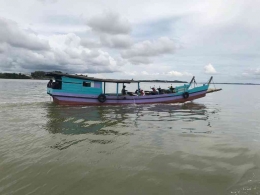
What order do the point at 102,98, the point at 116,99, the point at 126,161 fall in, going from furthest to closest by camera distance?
the point at 116,99, the point at 102,98, the point at 126,161

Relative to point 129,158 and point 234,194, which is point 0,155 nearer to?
point 129,158

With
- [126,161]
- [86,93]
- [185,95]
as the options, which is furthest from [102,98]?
[126,161]

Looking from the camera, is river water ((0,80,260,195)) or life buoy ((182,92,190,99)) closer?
river water ((0,80,260,195))

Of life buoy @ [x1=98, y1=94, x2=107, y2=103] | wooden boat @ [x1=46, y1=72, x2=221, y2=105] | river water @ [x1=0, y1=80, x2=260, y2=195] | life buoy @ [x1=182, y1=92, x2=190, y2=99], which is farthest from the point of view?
life buoy @ [x1=182, y1=92, x2=190, y2=99]

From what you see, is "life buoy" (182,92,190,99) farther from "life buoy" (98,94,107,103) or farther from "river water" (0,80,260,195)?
"river water" (0,80,260,195)

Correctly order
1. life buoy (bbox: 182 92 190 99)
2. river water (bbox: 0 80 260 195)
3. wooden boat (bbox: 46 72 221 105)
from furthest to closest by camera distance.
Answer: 1. life buoy (bbox: 182 92 190 99)
2. wooden boat (bbox: 46 72 221 105)
3. river water (bbox: 0 80 260 195)

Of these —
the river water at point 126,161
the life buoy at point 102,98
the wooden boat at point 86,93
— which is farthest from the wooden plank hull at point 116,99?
the river water at point 126,161

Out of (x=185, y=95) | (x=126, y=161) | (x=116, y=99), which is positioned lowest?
(x=126, y=161)

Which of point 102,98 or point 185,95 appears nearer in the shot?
point 102,98

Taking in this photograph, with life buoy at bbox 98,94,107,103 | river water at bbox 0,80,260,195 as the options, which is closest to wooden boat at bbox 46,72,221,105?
life buoy at bbox 98,94,107,103

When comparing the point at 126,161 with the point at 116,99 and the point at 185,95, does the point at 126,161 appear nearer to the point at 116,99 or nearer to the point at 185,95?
the point at 116,99

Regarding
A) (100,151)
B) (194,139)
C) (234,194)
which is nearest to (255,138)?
(194,139)

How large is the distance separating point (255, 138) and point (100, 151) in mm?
6758

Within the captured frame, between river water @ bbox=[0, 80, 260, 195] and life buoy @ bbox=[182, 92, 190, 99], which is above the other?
life buoy @ bbox=[182, 92, 190, 99]
